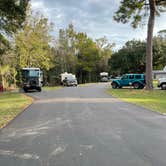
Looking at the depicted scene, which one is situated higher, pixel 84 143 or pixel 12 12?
pixel 12 12

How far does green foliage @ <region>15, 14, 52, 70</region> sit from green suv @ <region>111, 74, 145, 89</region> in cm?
2024

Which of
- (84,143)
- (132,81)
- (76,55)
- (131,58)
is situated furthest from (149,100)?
(76,55)

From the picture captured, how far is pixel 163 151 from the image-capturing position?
7.29 m

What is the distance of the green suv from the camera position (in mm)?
41281

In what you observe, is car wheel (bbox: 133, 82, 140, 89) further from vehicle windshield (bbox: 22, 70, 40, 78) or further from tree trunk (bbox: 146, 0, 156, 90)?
vehicle windshield (bbox: 22, 70, 40, 78)

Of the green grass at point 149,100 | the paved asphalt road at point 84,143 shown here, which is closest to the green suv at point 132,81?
the green grass at point 149,100

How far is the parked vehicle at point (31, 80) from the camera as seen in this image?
38.7m

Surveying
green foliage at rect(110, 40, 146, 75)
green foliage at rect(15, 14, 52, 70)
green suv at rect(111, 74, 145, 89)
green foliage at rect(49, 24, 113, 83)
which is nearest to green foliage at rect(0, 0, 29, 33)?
green suv at rect(111, 74, 145, 89)

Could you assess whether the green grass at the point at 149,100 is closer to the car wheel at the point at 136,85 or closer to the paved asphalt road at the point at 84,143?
the paved asphalt road at the point at 84,143

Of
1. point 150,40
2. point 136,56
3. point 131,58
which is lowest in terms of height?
point 150,40

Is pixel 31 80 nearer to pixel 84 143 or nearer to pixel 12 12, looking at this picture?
pixel 12 12

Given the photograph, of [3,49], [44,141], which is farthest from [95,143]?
[3,49]

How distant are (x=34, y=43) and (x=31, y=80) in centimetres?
1928

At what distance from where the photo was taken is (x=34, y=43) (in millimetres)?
56438
